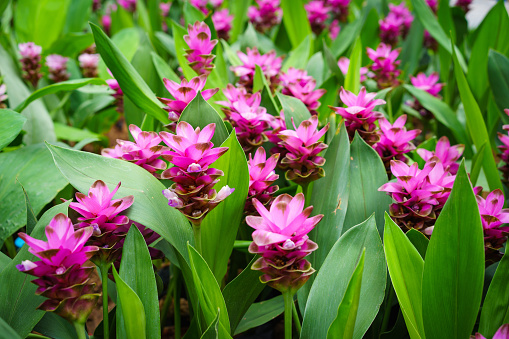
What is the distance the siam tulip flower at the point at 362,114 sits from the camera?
0.90 m

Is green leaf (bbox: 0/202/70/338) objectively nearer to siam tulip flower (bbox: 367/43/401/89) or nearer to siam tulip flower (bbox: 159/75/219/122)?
siam tulip flower (bbox: 159/75/219/122)

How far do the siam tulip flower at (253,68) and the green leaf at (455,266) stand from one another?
2.26 feet

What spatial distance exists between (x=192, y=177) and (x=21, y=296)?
33 cm

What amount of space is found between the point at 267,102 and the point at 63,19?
140 cm

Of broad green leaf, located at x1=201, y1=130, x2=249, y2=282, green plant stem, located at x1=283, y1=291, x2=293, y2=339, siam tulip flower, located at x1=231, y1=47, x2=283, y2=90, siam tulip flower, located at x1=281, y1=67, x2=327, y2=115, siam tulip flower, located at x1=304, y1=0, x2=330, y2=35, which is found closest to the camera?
green plant stem, located at x1=283, y1=291, x2=293, y2=339

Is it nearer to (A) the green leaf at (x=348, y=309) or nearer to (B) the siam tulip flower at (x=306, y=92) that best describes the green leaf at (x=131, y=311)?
(A) the green leaf at (x=348, y=309)

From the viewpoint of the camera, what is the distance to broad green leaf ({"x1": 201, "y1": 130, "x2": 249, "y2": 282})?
0.76 meters

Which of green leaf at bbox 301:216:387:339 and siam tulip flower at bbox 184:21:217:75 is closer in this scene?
green leaf at bbox 301:216:387:339

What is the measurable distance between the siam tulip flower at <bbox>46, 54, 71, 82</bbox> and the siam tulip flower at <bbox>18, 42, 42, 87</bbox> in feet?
0.25

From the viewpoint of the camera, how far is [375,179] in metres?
0.87

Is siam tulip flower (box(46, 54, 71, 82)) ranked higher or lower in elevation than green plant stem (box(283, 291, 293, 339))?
higher

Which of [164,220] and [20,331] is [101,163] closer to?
[164,220]

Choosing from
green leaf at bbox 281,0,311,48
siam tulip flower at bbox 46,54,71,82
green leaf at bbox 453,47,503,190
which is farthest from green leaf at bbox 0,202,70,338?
green leaf at bbox 281,0,311,48

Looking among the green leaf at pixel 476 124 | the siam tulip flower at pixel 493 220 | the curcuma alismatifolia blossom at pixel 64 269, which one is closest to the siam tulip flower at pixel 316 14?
the green leaf at pixel 476 124
